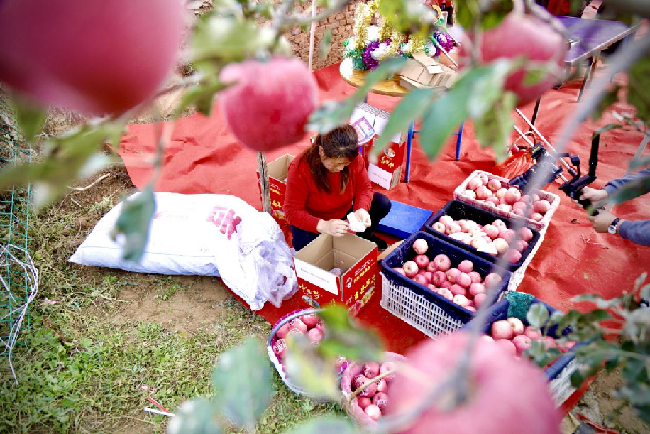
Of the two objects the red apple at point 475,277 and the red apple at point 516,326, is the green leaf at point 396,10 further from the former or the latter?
the red apple at point 475,277

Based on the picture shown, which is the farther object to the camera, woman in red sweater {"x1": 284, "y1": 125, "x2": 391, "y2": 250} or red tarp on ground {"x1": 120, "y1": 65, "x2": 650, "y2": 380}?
red tarp on ground {"x1": 120, "y1": 65, "x2": 650, "y2": 380}

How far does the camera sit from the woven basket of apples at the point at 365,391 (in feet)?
4.86

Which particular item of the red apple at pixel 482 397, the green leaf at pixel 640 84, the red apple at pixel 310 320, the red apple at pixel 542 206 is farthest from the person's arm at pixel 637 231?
the red apple at pixel 482 397

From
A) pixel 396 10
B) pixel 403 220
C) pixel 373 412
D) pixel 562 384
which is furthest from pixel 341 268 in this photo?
pixel 396 10

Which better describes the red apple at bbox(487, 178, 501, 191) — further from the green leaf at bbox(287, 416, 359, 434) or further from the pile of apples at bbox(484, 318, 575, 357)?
the green leaf at bbox(287, 416, 359, 434)

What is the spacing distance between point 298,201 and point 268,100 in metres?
1.78

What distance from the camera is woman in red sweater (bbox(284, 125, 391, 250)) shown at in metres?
1.92

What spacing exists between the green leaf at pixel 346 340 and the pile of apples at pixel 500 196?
2.18 meters

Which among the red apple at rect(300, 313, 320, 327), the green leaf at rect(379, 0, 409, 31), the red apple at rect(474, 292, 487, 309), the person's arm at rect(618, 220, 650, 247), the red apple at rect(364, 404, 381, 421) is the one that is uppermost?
the green leaf at rect(379, 0, 409, 31)

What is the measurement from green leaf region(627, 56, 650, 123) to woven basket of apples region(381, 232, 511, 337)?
143 cm

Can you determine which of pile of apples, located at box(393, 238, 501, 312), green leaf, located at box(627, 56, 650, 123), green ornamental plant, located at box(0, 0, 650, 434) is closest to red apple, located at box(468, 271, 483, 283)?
pile of apples, located at box(393, 238, 501, 312)

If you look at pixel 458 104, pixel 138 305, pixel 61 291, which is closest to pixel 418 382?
pixel 458 104

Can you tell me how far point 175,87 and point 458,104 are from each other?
0.64ft

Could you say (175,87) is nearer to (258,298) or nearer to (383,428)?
(383,428)
